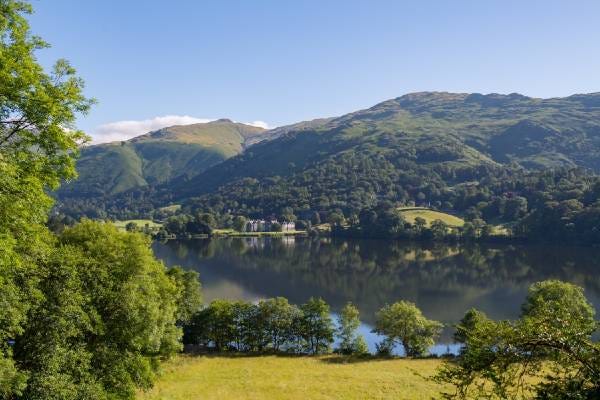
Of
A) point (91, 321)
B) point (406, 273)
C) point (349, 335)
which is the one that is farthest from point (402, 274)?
point (91, 321)

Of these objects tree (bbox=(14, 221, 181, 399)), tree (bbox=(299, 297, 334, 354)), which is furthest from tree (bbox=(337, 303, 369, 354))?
tree (bbox=(14, 221, 181, 399))

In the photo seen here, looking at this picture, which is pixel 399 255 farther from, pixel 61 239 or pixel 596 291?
pixel 61 239

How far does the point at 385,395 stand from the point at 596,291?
88.9m

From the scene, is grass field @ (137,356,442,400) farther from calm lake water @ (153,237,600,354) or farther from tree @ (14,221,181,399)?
calm lake water @ (153,237,600,354)

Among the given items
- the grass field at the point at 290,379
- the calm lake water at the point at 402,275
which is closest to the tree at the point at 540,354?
the grass field at the point at 290,379

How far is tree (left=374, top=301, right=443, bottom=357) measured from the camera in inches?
2509

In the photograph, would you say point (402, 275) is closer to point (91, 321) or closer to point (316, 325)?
point (316, 325)

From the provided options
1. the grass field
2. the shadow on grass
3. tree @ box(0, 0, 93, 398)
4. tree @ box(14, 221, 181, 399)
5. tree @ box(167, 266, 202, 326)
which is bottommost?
the shadow on grass

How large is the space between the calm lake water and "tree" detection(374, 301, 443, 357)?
9.74 m

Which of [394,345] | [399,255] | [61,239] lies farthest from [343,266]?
[61,239]

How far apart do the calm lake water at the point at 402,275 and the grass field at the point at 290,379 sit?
19.2 metres

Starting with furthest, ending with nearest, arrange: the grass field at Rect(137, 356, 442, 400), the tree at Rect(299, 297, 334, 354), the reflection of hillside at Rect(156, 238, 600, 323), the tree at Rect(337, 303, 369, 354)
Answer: the reflection of hillside at Rect(156, 238, 600, 323) → the tree at Rect(299, 297, 334, 354) → the tree at Rect(337, 303, 369, 354) → the grass field at Rect(137, 356, 442, 400)

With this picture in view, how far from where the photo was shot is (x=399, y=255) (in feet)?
593

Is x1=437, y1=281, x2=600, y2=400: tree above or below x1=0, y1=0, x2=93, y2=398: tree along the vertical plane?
below
